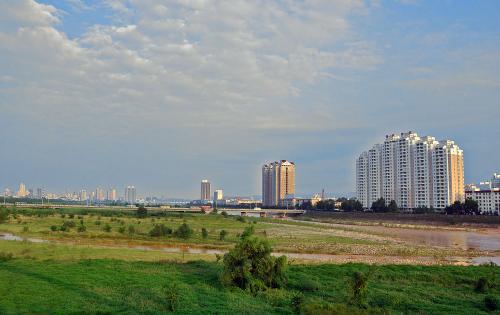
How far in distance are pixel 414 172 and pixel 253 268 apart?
13163 cm

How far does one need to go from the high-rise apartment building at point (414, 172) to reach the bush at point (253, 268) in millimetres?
124382

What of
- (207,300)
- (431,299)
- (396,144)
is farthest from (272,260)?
(396,144)

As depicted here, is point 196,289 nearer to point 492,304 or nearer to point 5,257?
point 492,304

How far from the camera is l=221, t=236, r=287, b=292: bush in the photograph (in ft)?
63.1

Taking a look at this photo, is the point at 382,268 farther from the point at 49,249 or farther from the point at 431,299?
the point at 49,249

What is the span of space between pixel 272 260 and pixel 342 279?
14.1 feet

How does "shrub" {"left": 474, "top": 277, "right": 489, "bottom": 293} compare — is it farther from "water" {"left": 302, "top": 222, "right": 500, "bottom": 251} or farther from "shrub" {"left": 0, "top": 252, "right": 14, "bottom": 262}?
"water" {"left": 302, "top": 222, "right": 500, "bottom": 251}


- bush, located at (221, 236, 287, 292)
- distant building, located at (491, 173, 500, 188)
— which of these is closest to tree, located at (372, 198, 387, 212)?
distant building, located at (491, 173, 500, 188)

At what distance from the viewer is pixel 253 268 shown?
774 inches

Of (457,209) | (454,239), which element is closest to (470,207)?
(457,209)

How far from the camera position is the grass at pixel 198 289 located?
14.9 metres

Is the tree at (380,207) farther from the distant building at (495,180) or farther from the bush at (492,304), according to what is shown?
the bush at (492,304)

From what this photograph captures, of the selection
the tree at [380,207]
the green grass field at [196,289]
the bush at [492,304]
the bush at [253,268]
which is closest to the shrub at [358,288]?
the green grass field at [196,289]

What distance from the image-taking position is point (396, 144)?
14825cm
